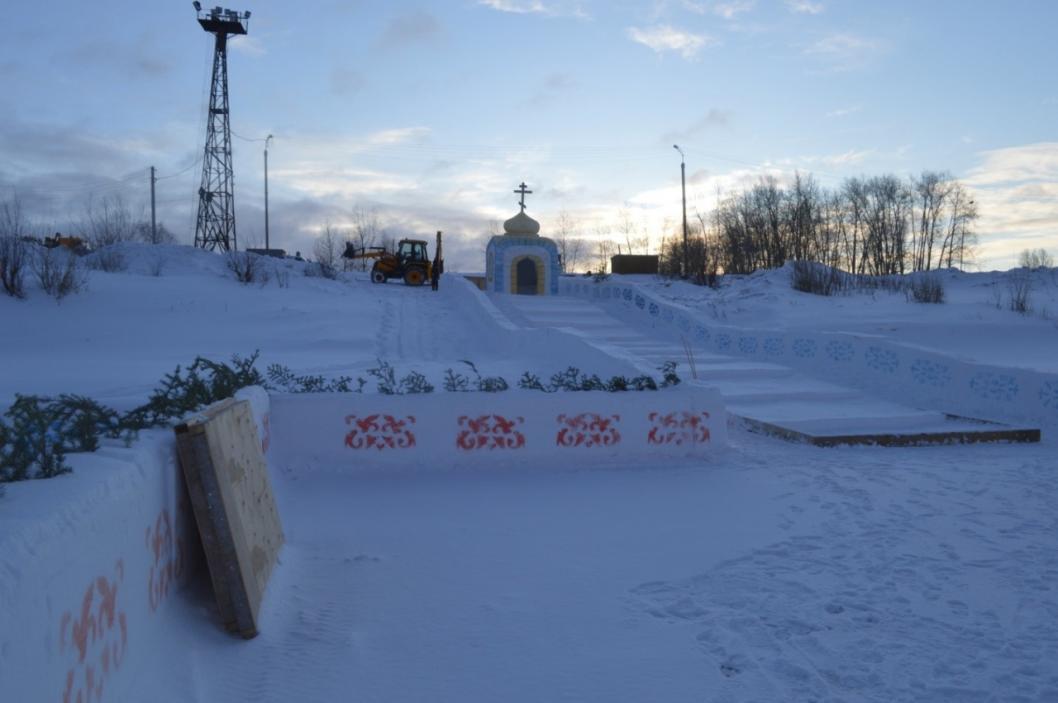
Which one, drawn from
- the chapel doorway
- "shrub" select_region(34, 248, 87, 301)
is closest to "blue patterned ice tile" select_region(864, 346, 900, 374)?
the chapel doorway

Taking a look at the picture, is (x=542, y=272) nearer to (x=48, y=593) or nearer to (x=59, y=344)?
(x=59, y=344)

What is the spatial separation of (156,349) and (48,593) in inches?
540

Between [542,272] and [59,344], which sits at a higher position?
[542,272]

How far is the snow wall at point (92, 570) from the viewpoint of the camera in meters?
2.26

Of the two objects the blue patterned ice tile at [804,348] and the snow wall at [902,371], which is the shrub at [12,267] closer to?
the snow wall at [902,371]

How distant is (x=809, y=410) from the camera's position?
35.3ft

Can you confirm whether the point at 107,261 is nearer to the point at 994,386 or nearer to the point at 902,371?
the point at 902,371

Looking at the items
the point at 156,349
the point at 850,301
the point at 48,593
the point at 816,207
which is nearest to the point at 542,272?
the point at 850,301

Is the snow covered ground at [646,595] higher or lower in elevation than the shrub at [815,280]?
lower

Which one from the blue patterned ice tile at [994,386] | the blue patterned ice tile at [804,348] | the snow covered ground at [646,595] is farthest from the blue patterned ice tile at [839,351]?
the snow covered ground at [646,595]

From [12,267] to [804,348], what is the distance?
16.7 metres

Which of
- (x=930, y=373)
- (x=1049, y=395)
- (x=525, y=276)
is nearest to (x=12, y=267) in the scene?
(x=525, y=276)

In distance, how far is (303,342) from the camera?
16.0m

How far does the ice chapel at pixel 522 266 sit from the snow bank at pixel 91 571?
69.6 ft
